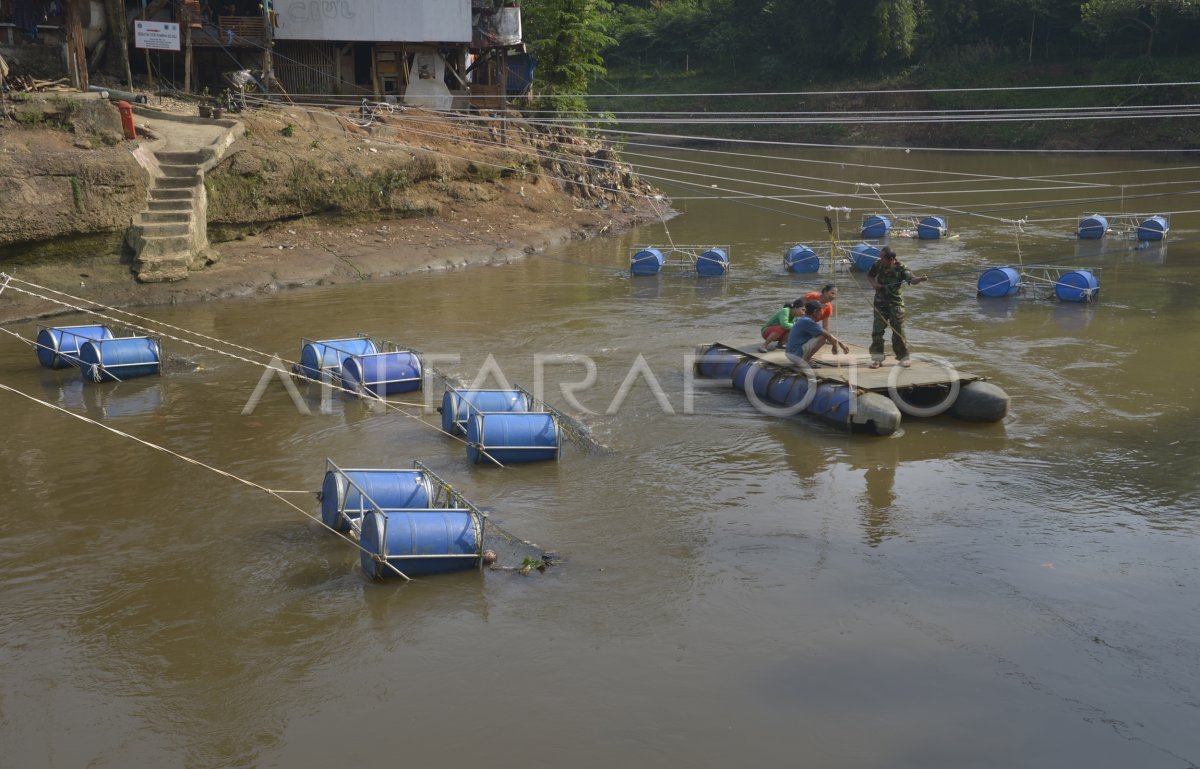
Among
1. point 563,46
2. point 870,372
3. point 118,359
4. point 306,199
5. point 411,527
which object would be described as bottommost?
point 411,527

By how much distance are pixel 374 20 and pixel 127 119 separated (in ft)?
39.2


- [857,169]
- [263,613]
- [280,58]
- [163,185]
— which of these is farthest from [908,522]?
[857,169]

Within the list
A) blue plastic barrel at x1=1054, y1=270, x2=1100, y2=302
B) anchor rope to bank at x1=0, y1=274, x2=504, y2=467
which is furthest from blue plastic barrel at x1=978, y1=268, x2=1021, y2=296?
anchor rope to bank at x1=0, y1=274, x2=504, y2=467

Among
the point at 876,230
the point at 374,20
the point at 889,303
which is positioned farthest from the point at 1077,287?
the point at 374,20

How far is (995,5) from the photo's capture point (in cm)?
6950

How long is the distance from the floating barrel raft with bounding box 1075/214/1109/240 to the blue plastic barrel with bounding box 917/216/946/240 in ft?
13.8

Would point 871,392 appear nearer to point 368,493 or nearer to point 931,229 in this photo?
point 368,493

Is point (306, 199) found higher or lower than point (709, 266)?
higher

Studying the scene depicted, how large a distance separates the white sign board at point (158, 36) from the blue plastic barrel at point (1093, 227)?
1112 inches

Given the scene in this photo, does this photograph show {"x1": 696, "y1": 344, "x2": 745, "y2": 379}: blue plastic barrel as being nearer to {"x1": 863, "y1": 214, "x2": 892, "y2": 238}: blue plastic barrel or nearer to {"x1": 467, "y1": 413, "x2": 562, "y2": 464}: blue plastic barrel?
{"x1": 467, "y1": 413, "x2": 562, "y2": 464}: blue plastic barrel

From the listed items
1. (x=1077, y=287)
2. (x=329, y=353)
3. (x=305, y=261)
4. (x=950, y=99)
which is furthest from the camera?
(x=950, y=99)

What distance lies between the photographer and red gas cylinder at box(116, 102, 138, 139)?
26.3 meters

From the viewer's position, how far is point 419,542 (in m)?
11.5

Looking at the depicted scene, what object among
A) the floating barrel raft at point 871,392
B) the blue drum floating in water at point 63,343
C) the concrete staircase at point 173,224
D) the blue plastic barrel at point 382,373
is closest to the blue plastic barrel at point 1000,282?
the floating barrel raft at point 871,392
